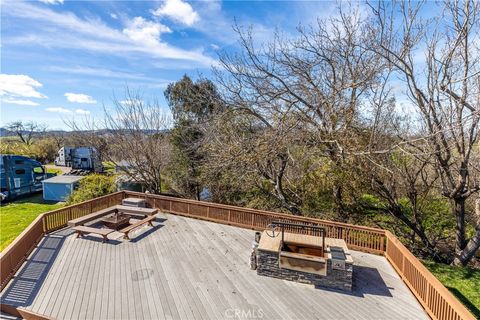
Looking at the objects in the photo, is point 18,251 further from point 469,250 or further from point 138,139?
point 469,250

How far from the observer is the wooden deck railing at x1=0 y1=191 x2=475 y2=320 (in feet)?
12.8

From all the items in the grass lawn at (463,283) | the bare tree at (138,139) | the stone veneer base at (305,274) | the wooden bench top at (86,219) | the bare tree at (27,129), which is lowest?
the grass lawn at (463,283)

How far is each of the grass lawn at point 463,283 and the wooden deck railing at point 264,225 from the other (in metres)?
1.53

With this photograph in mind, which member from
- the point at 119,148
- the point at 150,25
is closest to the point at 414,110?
the point at 150,25

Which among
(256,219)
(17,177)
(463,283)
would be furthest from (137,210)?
(17,177)

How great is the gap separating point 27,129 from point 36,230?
2316 inches

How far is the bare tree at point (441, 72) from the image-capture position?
649cm

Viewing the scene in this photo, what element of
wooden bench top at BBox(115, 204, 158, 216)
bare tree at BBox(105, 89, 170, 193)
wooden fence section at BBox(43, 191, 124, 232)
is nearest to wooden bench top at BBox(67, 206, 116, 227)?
wooden bench top at BBox(115, 204, 158, 216)

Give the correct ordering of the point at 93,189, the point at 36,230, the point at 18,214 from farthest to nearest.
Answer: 1. the point at 18,214
2. the point at 93,189
3. the point at 36,230

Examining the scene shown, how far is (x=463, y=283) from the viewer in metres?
6.00

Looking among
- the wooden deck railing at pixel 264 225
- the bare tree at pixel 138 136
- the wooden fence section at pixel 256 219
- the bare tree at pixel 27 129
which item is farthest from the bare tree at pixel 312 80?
the bare tree at pixel 27 129

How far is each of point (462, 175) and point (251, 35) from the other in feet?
24.8

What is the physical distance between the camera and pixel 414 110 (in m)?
7.72

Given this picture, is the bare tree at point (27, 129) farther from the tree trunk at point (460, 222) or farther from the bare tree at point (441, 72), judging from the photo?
the tree trunk at point (460, 222)
